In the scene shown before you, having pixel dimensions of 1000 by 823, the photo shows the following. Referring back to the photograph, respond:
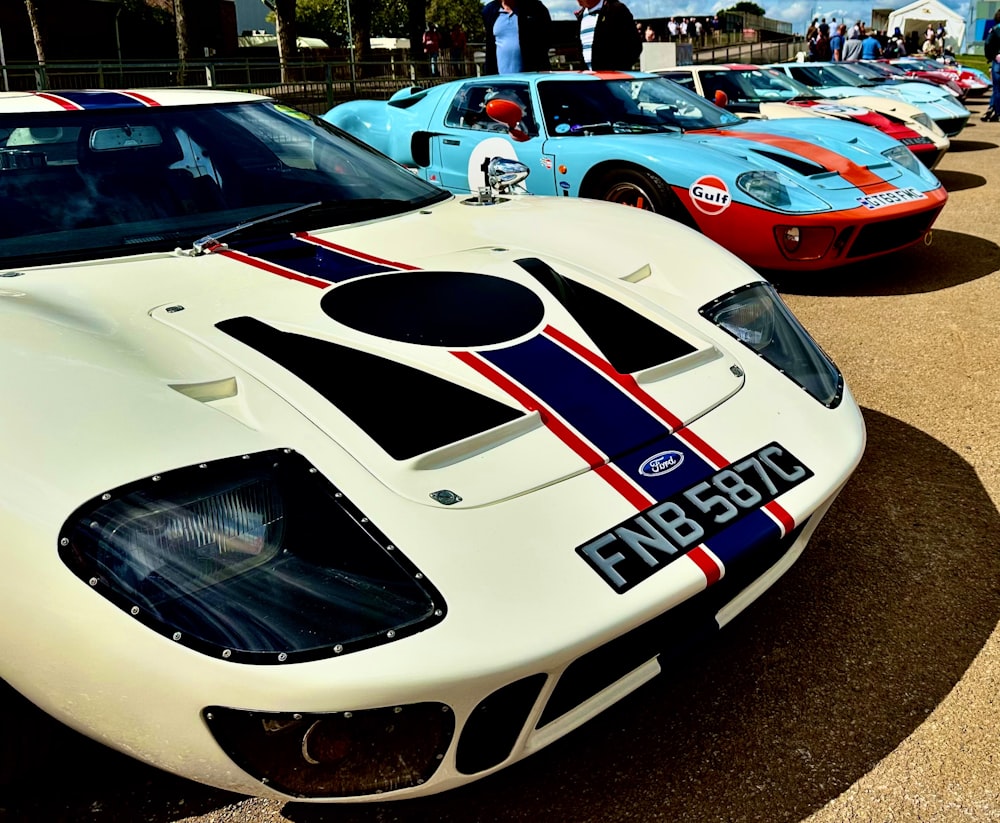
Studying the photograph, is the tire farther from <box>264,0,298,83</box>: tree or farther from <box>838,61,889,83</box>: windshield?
<box>264,0,298,83</box>: tree

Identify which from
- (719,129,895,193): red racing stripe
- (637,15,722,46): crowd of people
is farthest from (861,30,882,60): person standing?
(637,15,722,46): crowd of people

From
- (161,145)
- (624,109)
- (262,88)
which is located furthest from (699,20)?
(161,145)

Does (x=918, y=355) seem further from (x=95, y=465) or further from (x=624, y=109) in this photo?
(x=95, y=465)

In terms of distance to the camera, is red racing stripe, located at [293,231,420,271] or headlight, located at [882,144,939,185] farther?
headlight, located at [882,144,939,185]

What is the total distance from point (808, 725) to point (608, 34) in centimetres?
553

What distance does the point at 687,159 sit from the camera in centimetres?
435

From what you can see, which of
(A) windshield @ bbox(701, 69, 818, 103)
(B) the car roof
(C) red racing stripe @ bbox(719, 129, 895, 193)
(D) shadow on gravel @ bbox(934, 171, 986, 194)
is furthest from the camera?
(D) shadow on gravel @ bbox(934, 171, 986, 194)

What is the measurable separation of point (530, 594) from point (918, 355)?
2.89 metres

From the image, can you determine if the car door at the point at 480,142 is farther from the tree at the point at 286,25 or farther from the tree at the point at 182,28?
the tree at the point at 286,25

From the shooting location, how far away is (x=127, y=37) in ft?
113

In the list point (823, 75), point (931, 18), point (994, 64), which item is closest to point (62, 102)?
point (823, 75)

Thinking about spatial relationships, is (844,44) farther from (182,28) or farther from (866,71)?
(182,28)

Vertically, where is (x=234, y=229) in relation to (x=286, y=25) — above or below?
below

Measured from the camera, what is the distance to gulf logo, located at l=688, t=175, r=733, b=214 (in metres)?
4.24
